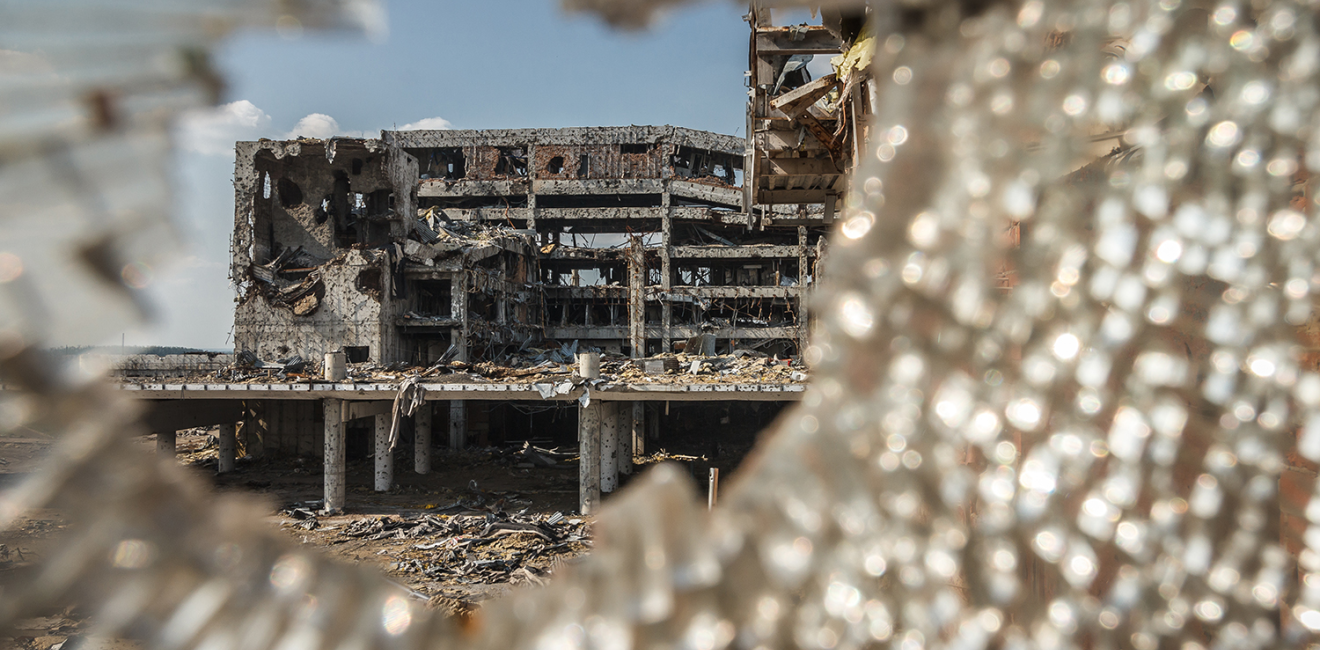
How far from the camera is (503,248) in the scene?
89.0 feet

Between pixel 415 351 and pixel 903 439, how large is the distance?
85.1 feet

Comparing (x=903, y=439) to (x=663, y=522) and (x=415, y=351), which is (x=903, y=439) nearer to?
(x=663, y=522)

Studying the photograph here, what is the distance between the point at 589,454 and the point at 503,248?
13.4 metres

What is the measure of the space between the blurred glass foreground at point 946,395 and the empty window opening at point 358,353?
23.5 meters

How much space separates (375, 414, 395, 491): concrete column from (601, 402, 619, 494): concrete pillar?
265 inches

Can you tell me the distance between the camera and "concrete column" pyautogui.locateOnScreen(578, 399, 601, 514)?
16.6 meters

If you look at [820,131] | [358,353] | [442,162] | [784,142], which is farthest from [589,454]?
[442,162]

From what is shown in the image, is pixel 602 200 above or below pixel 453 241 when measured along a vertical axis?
above

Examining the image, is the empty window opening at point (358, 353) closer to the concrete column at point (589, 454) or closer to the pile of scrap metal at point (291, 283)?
the pile of scrap metal at point (291, 283)

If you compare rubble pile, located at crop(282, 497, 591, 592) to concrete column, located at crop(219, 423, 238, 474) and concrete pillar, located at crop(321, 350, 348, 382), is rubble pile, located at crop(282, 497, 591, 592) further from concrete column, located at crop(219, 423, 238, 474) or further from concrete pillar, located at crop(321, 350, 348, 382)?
Result: concrete column, located at crop(219, 423, 238, 474)

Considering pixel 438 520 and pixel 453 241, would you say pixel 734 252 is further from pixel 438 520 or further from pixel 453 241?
pixel 438 520

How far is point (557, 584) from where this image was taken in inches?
29.4

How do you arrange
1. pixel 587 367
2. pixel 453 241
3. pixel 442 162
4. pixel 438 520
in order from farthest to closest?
pixel 442 162, pixel 453 241, pixel 587 367, pixel 438 520

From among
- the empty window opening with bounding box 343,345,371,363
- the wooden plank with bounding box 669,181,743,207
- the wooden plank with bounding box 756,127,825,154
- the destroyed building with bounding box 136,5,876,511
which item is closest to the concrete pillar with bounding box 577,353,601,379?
the destroyed building with bounding box 136,5,876,511
